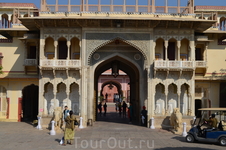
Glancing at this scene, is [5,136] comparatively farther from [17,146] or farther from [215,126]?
[215,126]

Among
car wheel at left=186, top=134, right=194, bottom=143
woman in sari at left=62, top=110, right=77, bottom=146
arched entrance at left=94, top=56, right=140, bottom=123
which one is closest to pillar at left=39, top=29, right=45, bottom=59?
arched entrance at left=94, top=56, right=140, bottom=123

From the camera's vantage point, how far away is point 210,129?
13297 millimetres

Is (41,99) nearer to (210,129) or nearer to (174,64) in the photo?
(174,64)

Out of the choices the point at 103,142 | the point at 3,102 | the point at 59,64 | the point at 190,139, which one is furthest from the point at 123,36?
the point at 3,102

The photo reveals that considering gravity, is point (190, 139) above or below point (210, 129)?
below

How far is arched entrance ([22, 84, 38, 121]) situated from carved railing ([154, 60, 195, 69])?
1195cm

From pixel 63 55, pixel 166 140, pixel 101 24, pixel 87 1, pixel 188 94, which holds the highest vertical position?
pixel 87 1

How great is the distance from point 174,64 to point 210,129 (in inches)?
278

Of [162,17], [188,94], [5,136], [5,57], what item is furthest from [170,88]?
[5,57]

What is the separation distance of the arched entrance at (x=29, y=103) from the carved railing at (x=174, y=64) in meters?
12.0

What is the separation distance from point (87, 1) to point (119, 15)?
2407 millimetres

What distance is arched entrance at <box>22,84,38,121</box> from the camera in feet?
82.6

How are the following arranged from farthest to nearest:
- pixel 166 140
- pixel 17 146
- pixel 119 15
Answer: pixel 119 15
pixel 166 140
pixel 17 146

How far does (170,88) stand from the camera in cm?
2086
